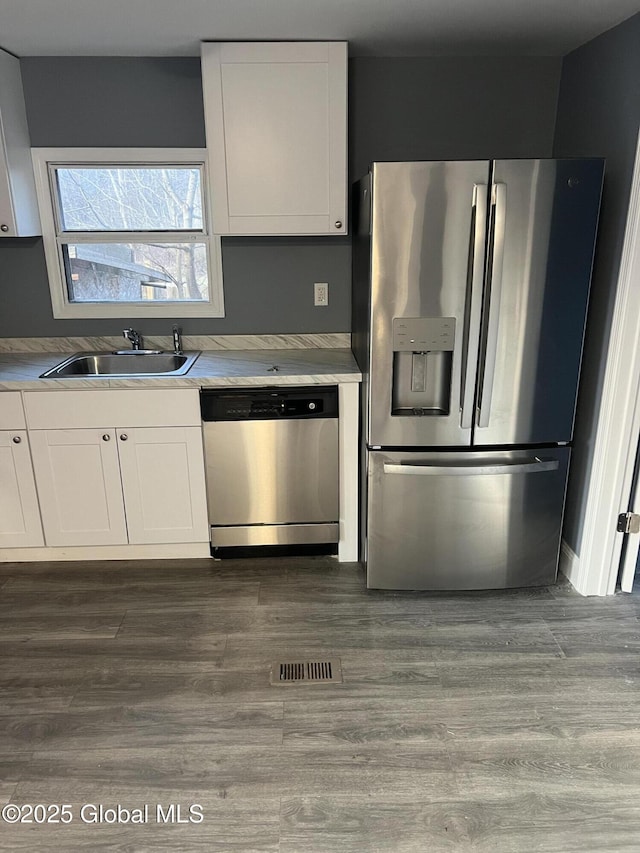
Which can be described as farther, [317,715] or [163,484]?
[163,484]

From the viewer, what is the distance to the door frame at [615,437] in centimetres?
225

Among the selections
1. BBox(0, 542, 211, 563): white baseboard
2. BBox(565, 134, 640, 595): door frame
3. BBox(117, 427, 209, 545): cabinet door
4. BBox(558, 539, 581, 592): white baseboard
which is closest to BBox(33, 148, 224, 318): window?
BBox(117, 427, 209, 545): cabinet door

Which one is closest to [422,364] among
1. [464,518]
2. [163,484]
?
[464,518]

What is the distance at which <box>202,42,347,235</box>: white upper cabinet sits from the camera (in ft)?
8.25

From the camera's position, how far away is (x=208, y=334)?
316 centimetres

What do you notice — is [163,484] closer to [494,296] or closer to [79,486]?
[79,486]

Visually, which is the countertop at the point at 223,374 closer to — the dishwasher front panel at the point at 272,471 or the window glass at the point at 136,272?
the dishwasher front panel at the point at 272,471

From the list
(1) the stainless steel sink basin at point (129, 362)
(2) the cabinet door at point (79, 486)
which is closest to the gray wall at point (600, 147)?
(1) the stainless steel sink basin at point (129, 362)

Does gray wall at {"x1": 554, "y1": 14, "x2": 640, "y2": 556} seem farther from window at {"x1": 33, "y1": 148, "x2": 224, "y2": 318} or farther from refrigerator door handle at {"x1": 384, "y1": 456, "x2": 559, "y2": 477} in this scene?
window at {"x1": 33, "y1": 148, "x2": 224, "y2": 318}

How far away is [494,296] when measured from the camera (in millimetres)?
2242

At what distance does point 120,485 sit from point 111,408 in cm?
36

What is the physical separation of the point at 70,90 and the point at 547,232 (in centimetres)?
222

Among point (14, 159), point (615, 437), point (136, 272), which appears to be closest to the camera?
point (615, 437)

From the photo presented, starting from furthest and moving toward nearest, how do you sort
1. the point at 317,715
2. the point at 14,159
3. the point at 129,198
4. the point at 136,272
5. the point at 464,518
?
the point at 136,272
the point at 129,198
the point at 14,159
the point at 464,518
the point at 317,715
